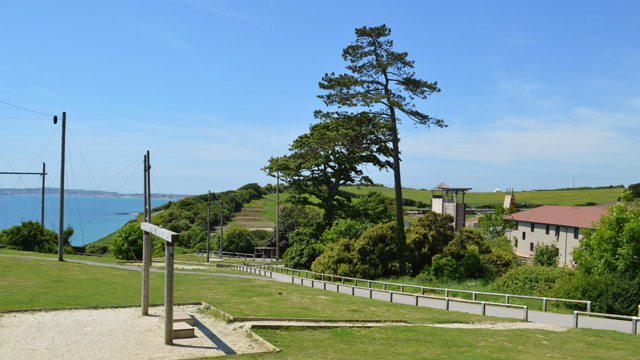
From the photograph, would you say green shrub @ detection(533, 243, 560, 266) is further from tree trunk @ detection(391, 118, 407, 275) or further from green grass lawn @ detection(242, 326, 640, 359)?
green grass lawn @ detection(242, 326, 640, 359)

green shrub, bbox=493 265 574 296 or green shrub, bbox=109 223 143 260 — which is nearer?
green shrub, bbox=493 265 574 296

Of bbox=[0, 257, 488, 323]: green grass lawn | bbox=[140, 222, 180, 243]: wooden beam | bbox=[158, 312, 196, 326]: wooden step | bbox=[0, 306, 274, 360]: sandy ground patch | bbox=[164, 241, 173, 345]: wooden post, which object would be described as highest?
bbox=[140, 222, 180, 243]: wooden beam

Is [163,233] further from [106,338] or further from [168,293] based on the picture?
[106,338]

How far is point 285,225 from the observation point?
64812 millimetres

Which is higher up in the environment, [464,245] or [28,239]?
[464,245]

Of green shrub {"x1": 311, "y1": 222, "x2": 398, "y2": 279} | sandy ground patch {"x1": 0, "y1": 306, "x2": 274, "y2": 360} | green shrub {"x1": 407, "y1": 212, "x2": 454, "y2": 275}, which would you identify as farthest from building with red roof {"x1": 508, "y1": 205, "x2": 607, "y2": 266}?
sandy ground patch {"x1": 0, "y1": 306, "x2": 274, "y2": 360}

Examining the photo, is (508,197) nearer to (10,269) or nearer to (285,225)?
(285,225)

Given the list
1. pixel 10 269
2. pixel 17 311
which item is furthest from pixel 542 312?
pixel 10 269

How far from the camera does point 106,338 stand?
10.8m

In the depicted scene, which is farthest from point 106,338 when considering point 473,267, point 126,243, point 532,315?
point 126,243

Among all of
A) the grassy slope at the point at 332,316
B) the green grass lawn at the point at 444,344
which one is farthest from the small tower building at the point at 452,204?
the green grass lawn at the point at 444,344

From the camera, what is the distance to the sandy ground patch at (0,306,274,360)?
31.3ft

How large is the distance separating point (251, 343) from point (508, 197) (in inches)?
3042

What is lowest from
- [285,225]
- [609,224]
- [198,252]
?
[198,252]
